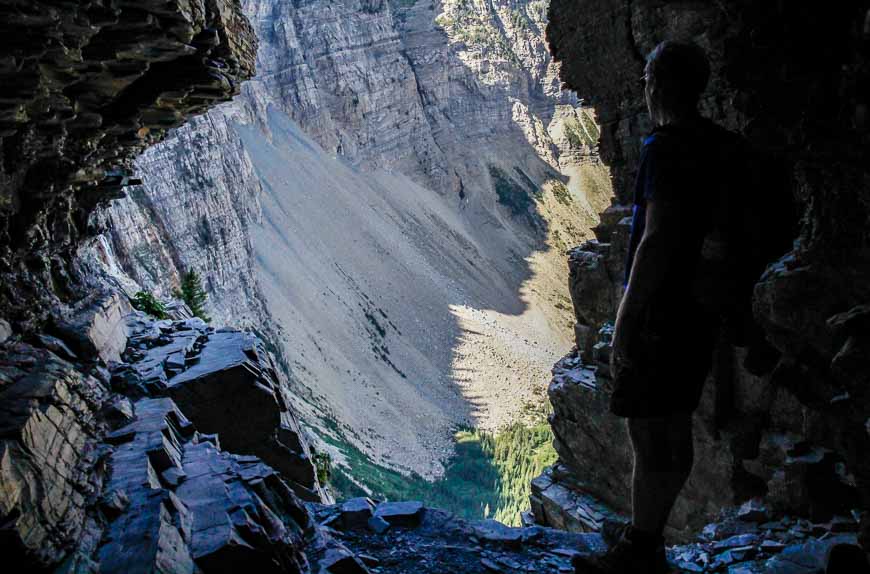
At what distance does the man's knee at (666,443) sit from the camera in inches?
183

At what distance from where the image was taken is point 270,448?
1145 cm

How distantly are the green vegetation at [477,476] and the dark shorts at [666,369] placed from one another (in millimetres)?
25288

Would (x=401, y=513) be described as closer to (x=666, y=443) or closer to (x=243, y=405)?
(x=666, y=443)

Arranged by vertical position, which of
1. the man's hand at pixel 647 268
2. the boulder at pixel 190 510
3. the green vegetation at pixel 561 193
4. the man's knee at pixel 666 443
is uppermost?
the man's hand at pixel 647 268

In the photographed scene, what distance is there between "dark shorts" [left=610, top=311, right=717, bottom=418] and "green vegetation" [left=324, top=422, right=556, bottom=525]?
Answer: 2529 cm

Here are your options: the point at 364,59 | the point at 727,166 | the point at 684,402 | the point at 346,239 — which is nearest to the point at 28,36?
the point at 727,166

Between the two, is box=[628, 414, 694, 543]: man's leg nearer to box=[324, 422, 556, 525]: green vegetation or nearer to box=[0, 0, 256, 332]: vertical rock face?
box=[0, 0, 256, 332]: vertical rock face

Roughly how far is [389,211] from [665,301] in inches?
3171

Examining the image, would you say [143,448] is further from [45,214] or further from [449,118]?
[449,118]

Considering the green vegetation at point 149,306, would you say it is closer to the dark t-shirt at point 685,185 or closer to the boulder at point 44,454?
the boulder at point 44,454

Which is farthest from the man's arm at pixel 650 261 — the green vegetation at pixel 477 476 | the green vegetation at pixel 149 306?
the green vegetation at pixel 477 476

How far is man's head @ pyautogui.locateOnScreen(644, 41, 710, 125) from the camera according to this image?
14.2 ft

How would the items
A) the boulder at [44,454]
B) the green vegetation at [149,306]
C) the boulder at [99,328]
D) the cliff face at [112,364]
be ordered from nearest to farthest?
1. the boulder at [44,454]
2. the cliff face at [112,364]
3. the boulder at [99,328]
4. the green vegetation at [149,306]

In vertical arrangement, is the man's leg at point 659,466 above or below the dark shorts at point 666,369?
below
